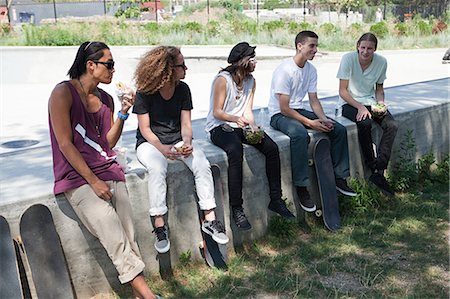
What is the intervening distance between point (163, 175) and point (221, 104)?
949 mm

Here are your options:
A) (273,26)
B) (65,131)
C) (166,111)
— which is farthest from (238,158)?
(273,26)

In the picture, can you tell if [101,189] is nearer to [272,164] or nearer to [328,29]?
[272,164]

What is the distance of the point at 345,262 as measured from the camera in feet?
13.3

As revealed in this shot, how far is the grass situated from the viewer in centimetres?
365

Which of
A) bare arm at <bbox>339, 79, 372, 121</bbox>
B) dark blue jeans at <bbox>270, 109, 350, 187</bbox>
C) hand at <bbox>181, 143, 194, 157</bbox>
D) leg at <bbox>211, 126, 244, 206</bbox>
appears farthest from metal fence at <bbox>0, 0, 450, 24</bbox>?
hand at <bbox>181, 143, 194, 157</bbox>

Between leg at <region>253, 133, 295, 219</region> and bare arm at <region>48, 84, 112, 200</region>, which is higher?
bare arm at <region>48, 84, 112, 200</region>

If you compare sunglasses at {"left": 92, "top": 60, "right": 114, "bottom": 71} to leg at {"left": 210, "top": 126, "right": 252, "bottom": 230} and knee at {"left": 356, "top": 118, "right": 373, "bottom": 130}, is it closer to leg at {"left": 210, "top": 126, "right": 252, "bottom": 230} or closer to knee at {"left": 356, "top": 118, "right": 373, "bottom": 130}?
leg at {"left": 210, "top": 126, "right": 252, "bottom": 230}

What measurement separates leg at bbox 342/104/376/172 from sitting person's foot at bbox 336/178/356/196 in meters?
0.50

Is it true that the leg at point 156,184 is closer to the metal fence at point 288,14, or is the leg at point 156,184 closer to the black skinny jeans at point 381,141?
the black skinny jeans at point 381,141

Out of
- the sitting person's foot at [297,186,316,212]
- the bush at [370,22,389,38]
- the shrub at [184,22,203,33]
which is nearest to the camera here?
the sitting person's foot at [297,186,316,212]

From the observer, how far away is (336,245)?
4340 millimetres

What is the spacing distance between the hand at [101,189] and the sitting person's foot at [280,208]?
153 cm

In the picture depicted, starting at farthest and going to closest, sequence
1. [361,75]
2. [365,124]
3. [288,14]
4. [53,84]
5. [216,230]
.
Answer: [288,14] < [53,84] < [361,75] < [365,124] < [216,230]

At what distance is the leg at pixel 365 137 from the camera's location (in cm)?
514
